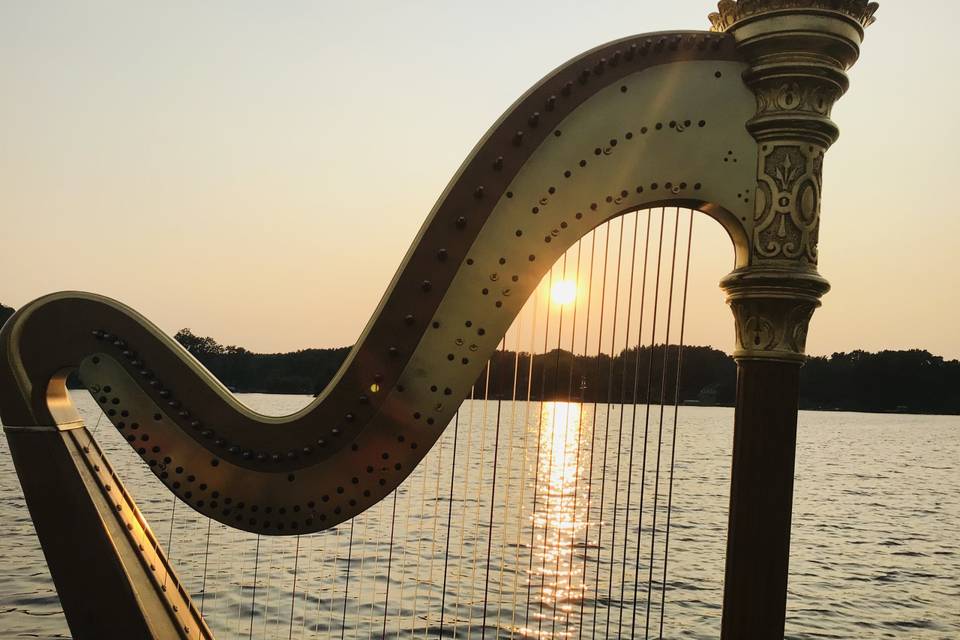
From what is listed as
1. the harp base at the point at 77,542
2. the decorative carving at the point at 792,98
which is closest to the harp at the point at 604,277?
the decorative carving at the point at 792,98

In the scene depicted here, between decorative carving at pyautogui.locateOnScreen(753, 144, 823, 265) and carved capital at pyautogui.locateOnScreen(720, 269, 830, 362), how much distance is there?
0.05m

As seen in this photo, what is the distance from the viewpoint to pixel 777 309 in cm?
206

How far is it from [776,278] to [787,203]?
0.16 metres

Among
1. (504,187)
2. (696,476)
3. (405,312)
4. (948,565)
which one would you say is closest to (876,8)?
(504,187)

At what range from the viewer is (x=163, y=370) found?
2.84m

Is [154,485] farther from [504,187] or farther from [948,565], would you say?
[504,187]

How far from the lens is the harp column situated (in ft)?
6.73

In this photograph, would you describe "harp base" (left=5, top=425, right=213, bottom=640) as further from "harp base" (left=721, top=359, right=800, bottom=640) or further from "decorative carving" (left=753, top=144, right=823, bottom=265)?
"decorative carving" (left=753, top=144, right=823, bottom=265)

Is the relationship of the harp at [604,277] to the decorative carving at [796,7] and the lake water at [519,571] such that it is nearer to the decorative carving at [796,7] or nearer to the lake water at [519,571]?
the decorative carving at [796,7]

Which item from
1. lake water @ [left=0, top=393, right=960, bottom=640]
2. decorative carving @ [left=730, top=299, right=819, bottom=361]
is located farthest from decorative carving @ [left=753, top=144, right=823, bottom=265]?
lake water @ [left=0, top=393, right=960, bottom=640]

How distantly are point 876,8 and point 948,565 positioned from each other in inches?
624

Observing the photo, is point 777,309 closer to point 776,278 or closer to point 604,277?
point 776,278

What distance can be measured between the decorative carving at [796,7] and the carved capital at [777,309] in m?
0.57

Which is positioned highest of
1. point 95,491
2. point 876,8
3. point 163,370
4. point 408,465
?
point 876,8
